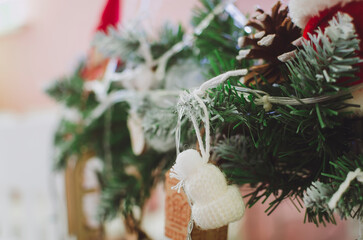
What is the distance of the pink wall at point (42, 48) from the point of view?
4.03ft

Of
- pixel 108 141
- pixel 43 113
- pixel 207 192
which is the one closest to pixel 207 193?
pixel 207 192

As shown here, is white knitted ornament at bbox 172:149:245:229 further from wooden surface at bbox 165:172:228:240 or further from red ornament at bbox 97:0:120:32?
red ornament at bbox 97:0:120:32

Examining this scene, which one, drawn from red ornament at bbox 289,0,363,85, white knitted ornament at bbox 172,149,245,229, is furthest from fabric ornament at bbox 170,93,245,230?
red ornament at bbox 289,0,363,85

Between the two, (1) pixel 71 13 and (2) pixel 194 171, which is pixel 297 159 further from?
(1) pixel 71 13

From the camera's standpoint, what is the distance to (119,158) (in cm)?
60

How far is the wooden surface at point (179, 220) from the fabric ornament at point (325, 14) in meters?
0.18

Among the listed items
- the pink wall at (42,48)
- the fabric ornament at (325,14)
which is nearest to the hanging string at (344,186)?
the fabric ornament at (325,14)

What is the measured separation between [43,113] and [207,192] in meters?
1.32

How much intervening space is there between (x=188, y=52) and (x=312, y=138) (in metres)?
0.27

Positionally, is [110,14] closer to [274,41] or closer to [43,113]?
[274,41]

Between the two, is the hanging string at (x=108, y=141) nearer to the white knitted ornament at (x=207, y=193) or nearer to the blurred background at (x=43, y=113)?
the blurred background at (x=43, y=113)

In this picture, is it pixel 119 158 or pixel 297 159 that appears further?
pixel 119 158

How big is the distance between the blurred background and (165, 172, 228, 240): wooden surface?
0.26 feet

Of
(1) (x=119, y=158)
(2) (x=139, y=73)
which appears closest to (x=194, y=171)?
(2) (x=139, y=73)
